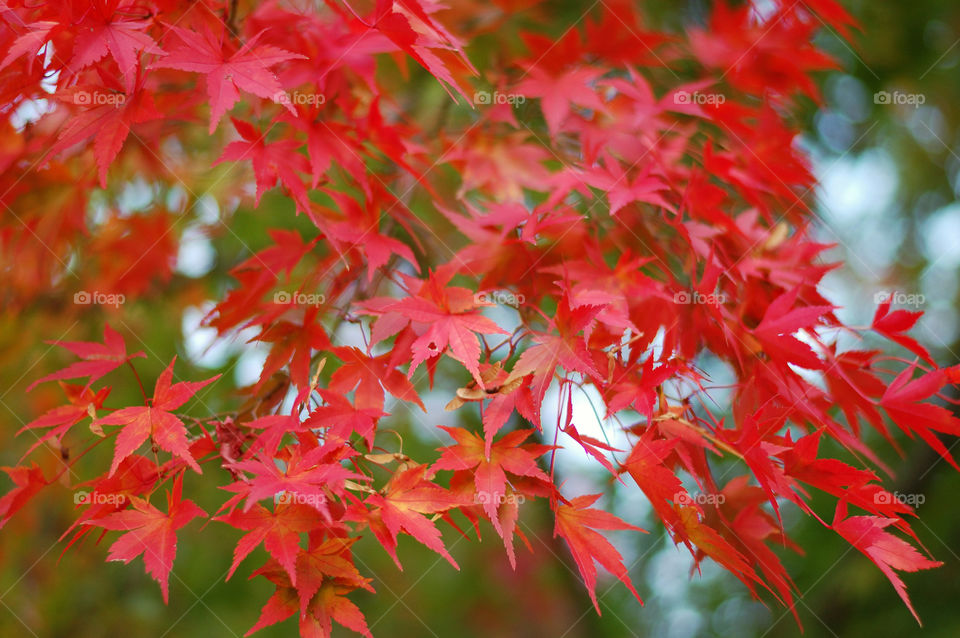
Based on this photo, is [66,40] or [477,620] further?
[477,620]

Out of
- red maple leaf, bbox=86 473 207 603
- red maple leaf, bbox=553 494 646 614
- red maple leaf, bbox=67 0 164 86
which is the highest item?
red maple leaf, bbox=67 0 164 86

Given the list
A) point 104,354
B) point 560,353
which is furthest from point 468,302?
point 104,354

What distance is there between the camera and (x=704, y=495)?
979mm

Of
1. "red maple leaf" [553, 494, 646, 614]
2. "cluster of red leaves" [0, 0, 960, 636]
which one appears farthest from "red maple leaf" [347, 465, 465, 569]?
"red maple leaf" [553, 494, 646, 614]

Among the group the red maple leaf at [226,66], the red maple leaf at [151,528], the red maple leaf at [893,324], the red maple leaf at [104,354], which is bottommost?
the red maple leaf at [893,324]

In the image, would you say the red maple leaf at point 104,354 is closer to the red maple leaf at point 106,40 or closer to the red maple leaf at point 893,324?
the red maple leaf at point 106,40

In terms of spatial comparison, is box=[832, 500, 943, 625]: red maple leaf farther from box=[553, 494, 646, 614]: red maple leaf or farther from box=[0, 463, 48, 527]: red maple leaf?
box=[0, 463, 48, 527]: red maple leaf

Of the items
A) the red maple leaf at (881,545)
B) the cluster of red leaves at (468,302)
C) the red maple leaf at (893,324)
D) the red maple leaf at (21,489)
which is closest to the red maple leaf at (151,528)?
the cluster of red leaves at (468,302)

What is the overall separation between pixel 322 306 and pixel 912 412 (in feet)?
2.73

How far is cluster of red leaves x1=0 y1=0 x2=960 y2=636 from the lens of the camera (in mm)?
805

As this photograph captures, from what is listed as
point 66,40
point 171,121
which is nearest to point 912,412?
point 66,40

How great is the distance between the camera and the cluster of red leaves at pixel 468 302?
805mm

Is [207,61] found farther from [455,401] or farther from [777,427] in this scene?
[777,427]

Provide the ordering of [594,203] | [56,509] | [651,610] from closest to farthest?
[594,203]
[56,509]
[651,610]
